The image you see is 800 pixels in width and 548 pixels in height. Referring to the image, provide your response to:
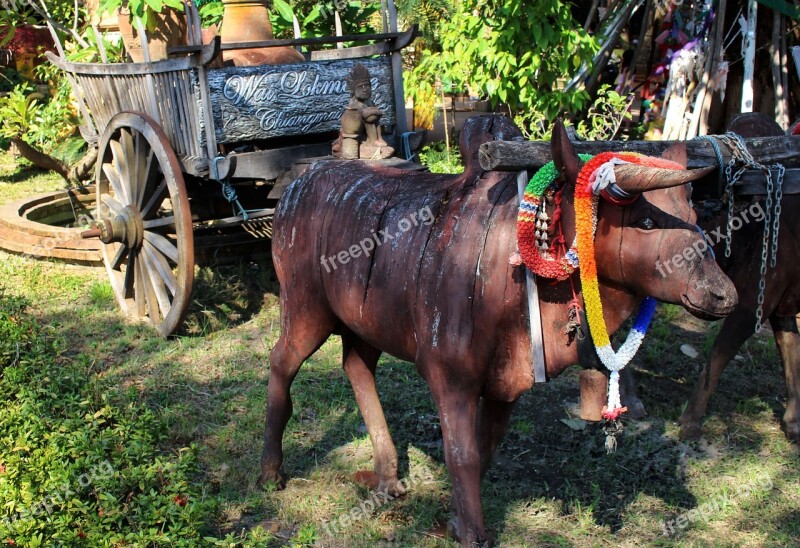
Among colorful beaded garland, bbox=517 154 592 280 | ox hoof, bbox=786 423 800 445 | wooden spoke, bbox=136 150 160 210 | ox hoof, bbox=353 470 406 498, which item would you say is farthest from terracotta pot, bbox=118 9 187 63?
ox hoof, bbox=786 423 800 445

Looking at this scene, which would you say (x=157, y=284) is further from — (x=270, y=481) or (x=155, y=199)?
(x=270, y=481)

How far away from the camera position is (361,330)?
337cm

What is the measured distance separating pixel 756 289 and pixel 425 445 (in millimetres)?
1843

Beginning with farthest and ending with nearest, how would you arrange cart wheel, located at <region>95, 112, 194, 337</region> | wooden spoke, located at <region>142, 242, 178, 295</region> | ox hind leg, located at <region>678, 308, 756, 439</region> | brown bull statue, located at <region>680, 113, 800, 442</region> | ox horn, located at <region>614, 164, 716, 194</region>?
wooden spoke, located at <region>142, 242, 178, 295</region> → cart wheel, located at <region>95, 112, 194, 337</region> → ox hind leg, located at <region>678, 308, 756, 439</region> → brown bull statue, located at <region>680, 113, 800, 442</region> → ox horn, located at <region>614, 164, 716, 194</region>

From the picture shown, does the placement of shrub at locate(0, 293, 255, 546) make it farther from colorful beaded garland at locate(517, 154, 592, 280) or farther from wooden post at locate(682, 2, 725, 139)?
wooden post at locate(682, 2, 725, 139)

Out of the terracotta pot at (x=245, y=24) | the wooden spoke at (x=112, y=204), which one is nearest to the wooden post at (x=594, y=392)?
the terracotta pot at (x=245, y=24)

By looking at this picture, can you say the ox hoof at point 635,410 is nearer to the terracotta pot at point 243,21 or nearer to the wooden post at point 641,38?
the terracotta pot at point 243,21

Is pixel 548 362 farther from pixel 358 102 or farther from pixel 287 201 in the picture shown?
pixel 358 102

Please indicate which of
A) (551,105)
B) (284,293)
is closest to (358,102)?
(284,293)

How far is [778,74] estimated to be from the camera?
7.12m

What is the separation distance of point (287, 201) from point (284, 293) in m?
0.42

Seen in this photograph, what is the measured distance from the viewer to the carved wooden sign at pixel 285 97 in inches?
200

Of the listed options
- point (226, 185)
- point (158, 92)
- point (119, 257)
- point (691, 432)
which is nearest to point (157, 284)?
point (119, 257)

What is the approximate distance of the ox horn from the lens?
7.73 feet
